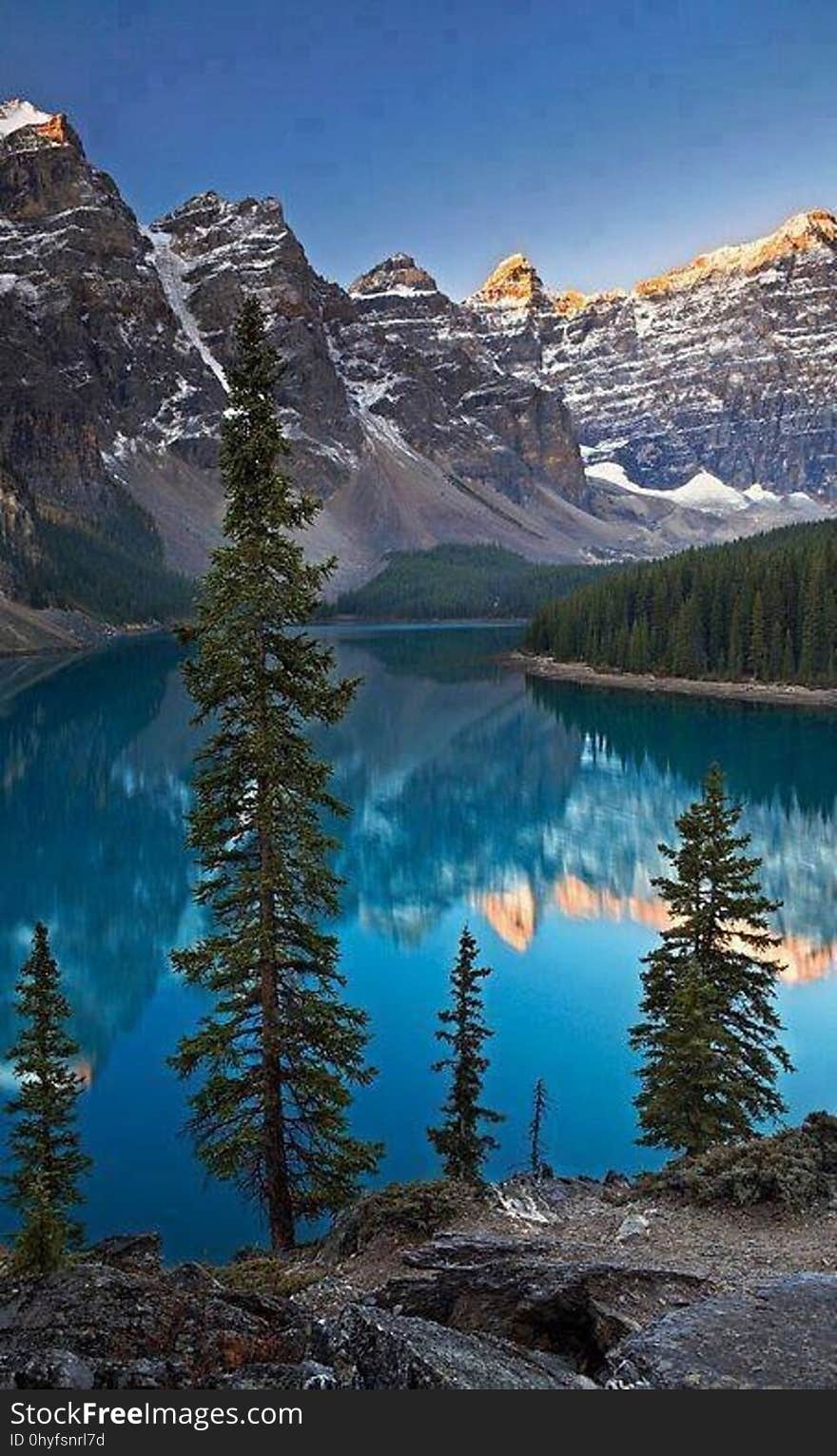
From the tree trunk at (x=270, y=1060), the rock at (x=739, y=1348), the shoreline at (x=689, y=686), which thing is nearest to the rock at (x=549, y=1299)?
the rock at (x=739, y=1348)

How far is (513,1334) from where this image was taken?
801 cm

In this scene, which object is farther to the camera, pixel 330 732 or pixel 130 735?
pixel 330 732

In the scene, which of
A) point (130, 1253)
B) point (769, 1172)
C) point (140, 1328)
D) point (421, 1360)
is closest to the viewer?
point (421, 1360)

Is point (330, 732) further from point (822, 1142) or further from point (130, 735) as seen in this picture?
point (822, 1142)

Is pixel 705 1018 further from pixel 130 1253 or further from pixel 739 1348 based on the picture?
pixel 739 1348

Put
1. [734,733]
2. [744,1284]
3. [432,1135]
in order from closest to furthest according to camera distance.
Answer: [744,1284] → [432,1135] → [734,733]

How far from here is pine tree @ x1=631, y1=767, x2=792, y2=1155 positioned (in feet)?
57.5

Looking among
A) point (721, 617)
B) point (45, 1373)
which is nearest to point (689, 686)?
point (721, 617)

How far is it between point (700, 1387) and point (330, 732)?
89.4 meters

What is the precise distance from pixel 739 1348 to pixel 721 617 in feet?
382

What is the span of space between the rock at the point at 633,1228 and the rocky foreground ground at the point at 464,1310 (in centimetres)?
3

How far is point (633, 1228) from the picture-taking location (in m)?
11.5

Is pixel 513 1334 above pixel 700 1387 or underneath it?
underneath

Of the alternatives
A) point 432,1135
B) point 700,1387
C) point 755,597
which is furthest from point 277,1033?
point 755,597
